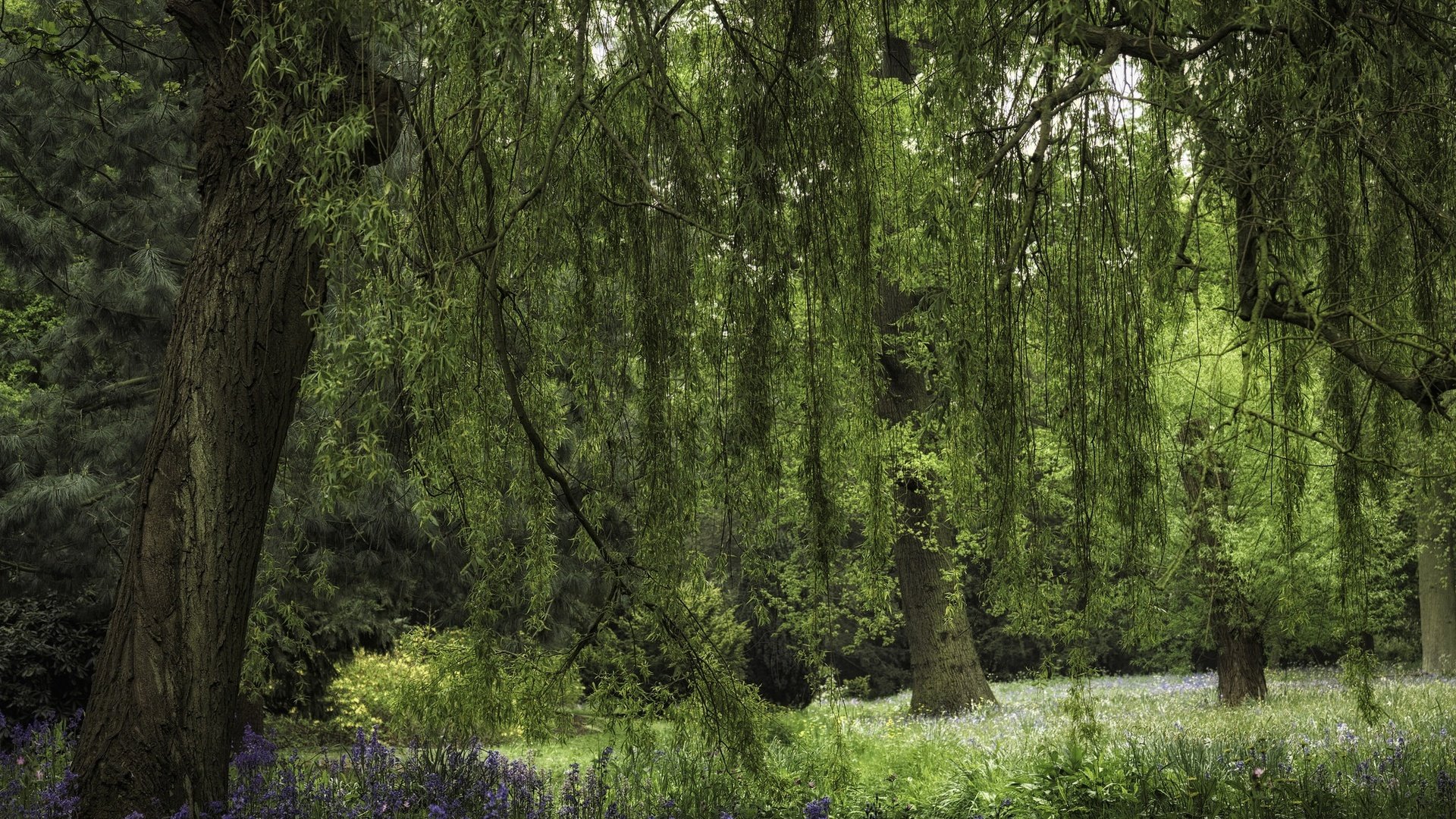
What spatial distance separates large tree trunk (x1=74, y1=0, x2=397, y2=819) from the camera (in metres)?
3.71

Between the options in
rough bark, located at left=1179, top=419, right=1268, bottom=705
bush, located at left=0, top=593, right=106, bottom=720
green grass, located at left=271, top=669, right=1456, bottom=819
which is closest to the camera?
green grass, located at left=271, top=669, right=1456, bottom=819

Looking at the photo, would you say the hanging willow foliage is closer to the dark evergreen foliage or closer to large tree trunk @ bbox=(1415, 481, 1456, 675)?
the dark evergreen foliage

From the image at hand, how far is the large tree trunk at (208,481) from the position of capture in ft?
12.2

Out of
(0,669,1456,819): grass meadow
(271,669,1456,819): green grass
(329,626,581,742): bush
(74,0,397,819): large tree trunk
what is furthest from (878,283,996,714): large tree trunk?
(74,0,397,819): large tree trunk

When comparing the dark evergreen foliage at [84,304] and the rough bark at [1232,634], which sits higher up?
the dark evergreen foliage at [84,304]

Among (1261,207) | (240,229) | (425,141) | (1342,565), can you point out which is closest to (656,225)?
(425,141)

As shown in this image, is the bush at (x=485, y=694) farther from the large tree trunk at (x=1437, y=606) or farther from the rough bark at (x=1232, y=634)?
the large tree trunk at (x=1437, y=606)

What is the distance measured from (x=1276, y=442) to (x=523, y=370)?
300 cm

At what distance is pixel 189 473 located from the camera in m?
3.83

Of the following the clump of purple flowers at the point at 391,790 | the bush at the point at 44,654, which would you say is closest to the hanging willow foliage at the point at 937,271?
the clump of purple flowers at the point at 391,790

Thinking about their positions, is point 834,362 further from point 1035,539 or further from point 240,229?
point 240,229

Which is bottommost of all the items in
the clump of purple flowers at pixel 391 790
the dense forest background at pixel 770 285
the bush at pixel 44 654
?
the clump of purple flowers at pixel 391 790

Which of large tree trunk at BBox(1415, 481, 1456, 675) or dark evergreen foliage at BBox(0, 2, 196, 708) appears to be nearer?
dark evergreen foliage at BBox(0, 2, 196, 708)

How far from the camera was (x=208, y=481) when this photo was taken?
12.6 ft
